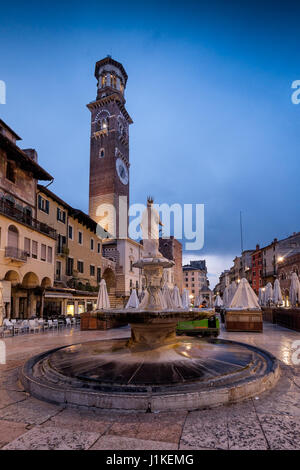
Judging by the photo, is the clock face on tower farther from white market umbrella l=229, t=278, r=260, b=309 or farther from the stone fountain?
the stone fountain

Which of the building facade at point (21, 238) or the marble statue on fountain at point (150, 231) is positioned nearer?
the marble statue on fountain at point (150, 231)

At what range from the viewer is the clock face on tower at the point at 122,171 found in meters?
53.9

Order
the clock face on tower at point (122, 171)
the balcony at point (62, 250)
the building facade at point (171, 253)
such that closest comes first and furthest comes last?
the balcony at point (62, 250)
the clock face on tower at point (122, 171)
the building facade at point (171, 253)

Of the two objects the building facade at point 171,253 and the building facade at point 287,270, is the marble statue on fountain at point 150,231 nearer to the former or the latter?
the building facade at point 287,270

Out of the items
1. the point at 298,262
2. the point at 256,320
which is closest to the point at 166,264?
the point at 256,320

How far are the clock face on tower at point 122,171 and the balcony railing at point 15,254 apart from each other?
1442 inches

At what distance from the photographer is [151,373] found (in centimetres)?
536

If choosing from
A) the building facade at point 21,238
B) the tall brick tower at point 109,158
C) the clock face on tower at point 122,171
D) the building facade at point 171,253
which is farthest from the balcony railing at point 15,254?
the building facade at point 171,253

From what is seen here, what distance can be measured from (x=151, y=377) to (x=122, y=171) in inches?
2099

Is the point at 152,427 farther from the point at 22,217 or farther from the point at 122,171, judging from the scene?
the point at 122,171

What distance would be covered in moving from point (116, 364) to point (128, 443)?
2854 mm

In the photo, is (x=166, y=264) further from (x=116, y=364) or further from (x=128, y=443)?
(x=128, y=443)

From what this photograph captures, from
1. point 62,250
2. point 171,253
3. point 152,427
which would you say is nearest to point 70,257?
point 62,250

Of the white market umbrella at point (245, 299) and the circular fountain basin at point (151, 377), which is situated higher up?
the white market umbrella at point (245, 299)
